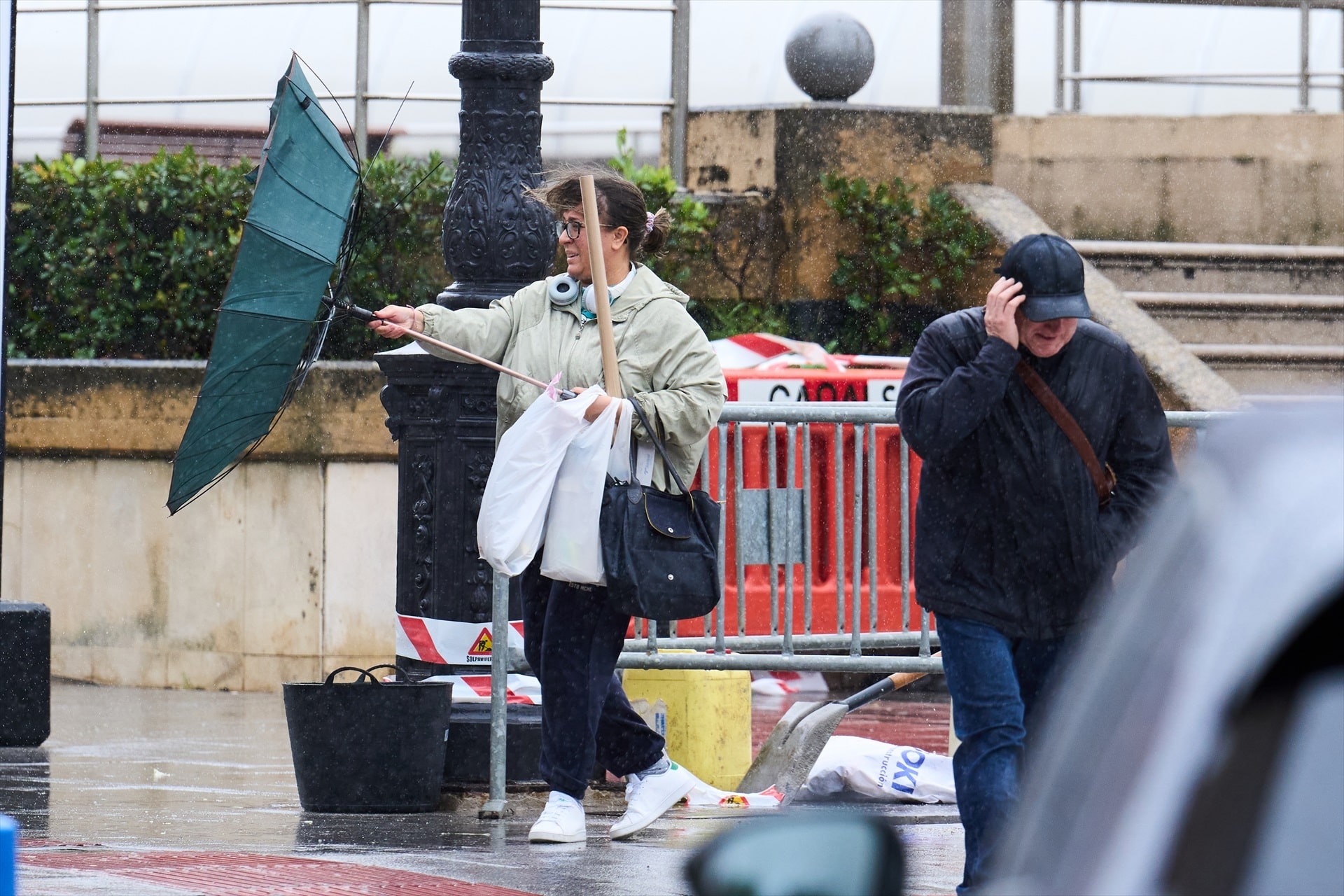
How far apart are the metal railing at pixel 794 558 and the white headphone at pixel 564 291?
2.99 feet

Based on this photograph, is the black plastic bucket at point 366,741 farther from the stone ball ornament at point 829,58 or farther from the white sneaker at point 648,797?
the stone ball ornament at point 829,58

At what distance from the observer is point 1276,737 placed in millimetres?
1461

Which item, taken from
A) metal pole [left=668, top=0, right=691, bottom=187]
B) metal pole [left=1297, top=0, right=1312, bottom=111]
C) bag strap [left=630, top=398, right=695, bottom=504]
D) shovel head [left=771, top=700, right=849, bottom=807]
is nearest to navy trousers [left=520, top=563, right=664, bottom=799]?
bag strap [left=630, top=398, right=695, bottom=504]

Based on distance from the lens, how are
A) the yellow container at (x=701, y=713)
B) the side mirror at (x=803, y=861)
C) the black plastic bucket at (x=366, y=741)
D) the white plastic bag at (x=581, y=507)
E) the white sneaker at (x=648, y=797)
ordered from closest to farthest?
the side mirror at (x=803, y=861) → the white plastic bag at (x=581, y=507) → the white sneaker at (x=648, y=797) → the black plastic bucket at (x=366, y=741) → the yellow container at (x=701, y=713)

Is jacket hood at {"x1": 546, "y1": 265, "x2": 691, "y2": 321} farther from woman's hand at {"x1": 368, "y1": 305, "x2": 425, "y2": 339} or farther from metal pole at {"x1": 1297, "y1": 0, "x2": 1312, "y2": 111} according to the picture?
metal pole at {"x1": 1297, "y1": 0, "x2": 1312, "y2": 111}

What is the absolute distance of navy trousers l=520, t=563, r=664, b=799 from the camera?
6.18 m

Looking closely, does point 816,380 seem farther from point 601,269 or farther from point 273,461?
point 601,269

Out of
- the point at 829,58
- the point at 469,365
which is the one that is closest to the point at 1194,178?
the point at 829,58

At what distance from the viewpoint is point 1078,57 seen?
1408 centimetres

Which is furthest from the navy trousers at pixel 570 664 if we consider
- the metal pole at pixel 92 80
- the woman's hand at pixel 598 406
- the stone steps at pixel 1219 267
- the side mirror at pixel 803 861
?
the stone steps at pixel 1219 267

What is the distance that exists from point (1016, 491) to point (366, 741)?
8.60 ft

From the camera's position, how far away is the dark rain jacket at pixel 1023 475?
16.2 ft

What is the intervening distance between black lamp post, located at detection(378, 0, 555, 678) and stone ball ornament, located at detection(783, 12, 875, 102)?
5.30 meters

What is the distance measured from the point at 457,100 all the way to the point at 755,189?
1814 millimetres
